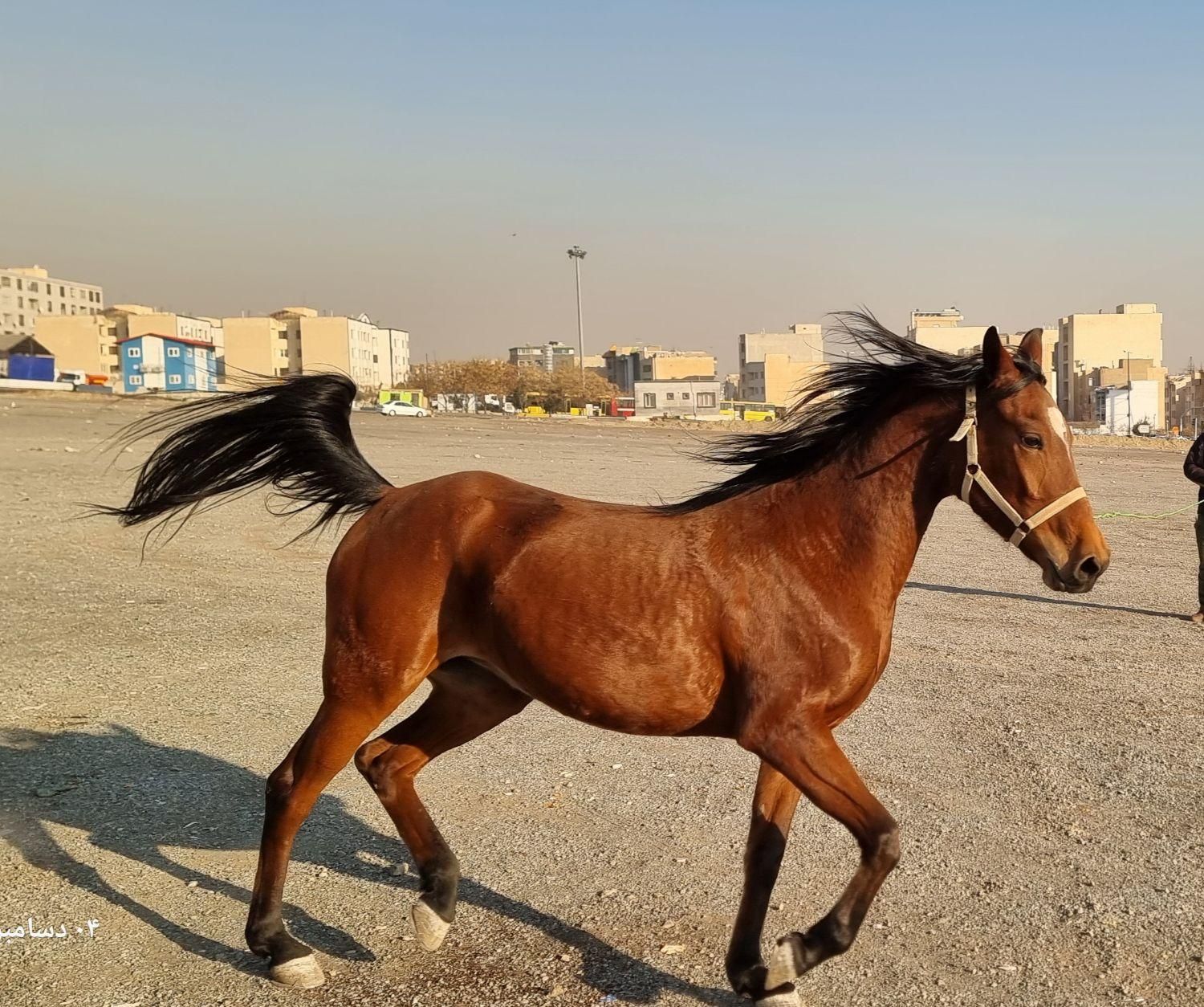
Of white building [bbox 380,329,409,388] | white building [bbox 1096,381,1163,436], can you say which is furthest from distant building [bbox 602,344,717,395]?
white building [bbox 1096,381,1163,436]

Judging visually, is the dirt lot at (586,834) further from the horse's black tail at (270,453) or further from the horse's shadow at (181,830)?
the horse's black tail at (270,453)

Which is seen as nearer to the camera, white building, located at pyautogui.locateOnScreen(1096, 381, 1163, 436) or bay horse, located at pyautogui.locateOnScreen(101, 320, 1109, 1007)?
bay horse, located at pyautogui.locateOnScreen(101, 320, 1109, 1007)

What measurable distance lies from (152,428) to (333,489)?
4.04 feet

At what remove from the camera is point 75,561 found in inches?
500

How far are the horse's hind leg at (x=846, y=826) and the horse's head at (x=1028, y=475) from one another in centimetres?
108

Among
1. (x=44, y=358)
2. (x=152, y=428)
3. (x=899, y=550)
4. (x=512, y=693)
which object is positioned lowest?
(x=512, y=693)

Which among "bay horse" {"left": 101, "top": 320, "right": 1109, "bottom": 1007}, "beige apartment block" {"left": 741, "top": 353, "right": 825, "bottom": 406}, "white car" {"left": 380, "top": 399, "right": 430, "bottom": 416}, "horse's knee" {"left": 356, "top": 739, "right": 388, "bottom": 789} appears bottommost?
"horse's knee" {"left": 356, "top": 739, "right": 388, "bottom": 789}

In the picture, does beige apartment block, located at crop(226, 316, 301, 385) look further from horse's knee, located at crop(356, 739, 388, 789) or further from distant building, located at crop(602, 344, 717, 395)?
horse's knee, located at crop(356, 739, 388, 789)

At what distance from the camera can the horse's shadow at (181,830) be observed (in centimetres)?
414

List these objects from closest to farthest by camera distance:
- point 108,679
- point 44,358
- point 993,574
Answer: point 108,679 → point 993,574 → point 44,358

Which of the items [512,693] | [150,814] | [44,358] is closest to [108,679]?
[150,814]

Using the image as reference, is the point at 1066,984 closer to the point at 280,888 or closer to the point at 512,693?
the point at 512,693

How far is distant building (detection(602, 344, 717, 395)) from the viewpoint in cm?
15462

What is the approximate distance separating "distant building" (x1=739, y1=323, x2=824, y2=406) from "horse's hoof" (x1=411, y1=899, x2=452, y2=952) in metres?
138
